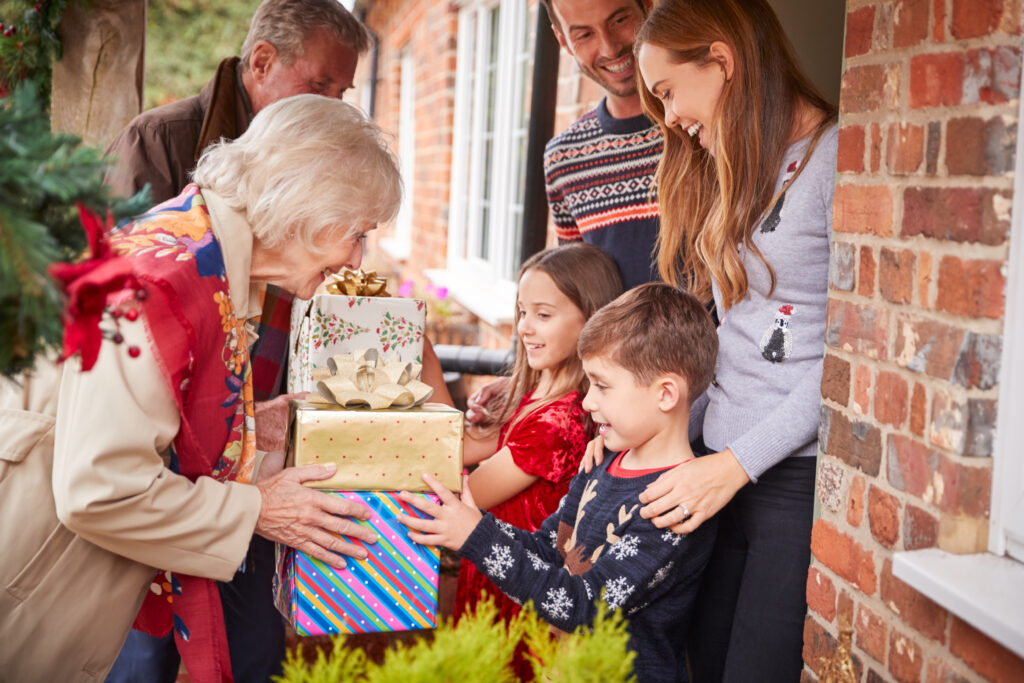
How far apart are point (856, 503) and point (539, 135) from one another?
255 centimetres

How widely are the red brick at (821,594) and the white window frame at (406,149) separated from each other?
8144 millimetres

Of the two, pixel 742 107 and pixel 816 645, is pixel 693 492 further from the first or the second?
pixel 742 107

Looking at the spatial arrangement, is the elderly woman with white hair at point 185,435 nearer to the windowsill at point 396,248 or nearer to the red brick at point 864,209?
the red brick at point 864,209

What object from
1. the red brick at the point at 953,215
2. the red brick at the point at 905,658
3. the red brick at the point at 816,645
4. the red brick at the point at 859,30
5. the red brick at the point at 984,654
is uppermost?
the red brick at the point at 859,30

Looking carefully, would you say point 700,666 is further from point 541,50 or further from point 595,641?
point 541,50

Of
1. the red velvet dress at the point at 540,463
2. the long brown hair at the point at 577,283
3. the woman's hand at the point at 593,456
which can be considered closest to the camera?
the woman's hand at the point at 593,456

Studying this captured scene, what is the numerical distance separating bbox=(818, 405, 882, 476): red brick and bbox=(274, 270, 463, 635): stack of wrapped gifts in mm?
664

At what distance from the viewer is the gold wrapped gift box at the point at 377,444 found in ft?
5.52

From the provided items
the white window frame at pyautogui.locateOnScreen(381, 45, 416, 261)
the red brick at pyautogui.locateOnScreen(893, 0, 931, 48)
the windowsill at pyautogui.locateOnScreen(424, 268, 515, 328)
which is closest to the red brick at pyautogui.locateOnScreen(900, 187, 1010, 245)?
the red brick at pyautogui.locateOnScreen(893, 0, 931, 48)

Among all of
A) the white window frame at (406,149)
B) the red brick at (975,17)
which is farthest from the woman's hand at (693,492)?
the white window frame at (406,149)

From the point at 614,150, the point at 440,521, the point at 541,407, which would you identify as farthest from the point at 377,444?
the point at 614,150

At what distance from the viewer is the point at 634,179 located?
2551 millimetres

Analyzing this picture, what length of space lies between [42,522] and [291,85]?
196cm

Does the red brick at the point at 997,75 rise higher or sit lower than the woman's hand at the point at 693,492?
higher
